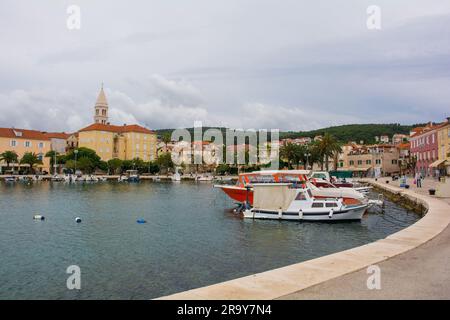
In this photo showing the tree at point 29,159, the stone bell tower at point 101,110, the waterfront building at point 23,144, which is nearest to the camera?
the tree at point 29,159

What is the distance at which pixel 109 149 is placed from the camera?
519ft

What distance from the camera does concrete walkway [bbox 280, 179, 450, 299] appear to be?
996cm

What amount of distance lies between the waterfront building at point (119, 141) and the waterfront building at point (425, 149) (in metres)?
104

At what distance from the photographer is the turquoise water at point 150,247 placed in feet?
55.3

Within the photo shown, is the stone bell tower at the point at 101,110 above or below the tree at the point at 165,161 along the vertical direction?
above

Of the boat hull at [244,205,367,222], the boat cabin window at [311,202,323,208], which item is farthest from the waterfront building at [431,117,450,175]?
the boat cabin window at [311,202,323,208]

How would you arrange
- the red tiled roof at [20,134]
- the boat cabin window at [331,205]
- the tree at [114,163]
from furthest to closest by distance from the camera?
the tree at [114,163]
the red tiled roof at [20,134]
the boat cabin window at [331,205]

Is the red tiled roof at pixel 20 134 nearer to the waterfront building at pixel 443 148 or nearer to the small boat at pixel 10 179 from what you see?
the small boat at pixel 10 179

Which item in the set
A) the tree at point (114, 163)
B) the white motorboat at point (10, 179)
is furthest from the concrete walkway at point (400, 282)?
the tree at point (114, 163)

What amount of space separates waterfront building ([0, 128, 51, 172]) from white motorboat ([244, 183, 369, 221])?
122068 mm

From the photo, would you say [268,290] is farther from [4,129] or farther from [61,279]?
[4,129]

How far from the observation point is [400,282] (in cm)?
1104
